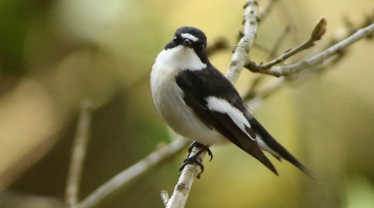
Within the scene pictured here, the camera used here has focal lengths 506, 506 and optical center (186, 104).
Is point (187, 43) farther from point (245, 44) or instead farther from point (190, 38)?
point (245, 44)

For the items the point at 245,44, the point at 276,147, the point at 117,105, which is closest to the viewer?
the point at 245,44

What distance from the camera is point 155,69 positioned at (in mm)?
2781

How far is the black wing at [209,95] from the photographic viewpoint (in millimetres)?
2695

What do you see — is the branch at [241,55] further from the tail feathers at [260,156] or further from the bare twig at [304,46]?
the tail feathers at [260,156]

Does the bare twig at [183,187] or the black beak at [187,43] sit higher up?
the black beak at [187,43]

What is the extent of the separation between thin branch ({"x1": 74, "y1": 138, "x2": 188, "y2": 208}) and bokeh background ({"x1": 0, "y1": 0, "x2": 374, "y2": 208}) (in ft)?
3.01

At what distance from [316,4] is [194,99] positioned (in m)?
2.27

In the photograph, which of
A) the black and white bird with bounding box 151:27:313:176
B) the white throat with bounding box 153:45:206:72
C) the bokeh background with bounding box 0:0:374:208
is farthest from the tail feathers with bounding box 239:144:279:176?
the bokeh background with bounding box 0:0:374:208

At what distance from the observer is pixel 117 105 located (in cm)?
435

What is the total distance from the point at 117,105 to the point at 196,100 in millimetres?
1755

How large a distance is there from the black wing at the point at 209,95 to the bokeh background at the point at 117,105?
108cm

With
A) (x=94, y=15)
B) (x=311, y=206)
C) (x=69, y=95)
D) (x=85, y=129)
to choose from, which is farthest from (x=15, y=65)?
(x=311, y=206)

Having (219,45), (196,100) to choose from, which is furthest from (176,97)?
(219,45)

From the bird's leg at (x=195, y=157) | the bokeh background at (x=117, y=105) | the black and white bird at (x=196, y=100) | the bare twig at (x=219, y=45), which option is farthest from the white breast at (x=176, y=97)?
the bokeh background at (x=117, y=105)
